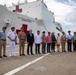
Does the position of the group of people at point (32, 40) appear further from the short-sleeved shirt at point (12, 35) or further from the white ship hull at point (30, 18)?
the white ship hull at point (30, 18)

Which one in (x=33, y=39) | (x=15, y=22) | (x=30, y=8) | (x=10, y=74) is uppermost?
(x=30, y=8)

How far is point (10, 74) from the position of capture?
20.2 ft

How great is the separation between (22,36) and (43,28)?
22610mm

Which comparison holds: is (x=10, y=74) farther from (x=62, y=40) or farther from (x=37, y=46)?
(x=62, y=40)

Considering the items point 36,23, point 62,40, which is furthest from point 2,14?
point 62,40

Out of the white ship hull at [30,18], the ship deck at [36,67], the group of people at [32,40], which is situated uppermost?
the white ship hull at [30,18]

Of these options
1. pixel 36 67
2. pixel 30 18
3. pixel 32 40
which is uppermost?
pixel 30 18

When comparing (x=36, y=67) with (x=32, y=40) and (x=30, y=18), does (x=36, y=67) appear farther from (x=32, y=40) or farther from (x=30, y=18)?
(x=30, y=18)

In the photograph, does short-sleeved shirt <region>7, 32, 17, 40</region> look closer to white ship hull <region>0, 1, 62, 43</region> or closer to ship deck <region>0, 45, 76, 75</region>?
ship deck <region>0, 45, 76, 75</region>

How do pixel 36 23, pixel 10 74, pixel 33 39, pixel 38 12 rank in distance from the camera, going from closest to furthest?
pixel 10 74 < pixel 33 39 < pixel 36 23 < pixel 38 12

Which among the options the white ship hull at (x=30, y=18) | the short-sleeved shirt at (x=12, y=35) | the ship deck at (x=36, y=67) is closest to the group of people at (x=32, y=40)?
the short-sleeved shirt at (x=12, y=35)

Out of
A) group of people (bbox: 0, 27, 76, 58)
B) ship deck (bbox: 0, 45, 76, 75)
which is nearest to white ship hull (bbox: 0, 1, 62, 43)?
group of people (bbox: 0, 27, 76, 58)

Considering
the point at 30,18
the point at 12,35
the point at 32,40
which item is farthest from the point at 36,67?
the point at 30,18

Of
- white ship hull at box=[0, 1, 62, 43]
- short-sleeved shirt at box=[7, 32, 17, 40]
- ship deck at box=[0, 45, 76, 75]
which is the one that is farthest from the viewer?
white ship hull at box=[0, 1, 62, 43]
